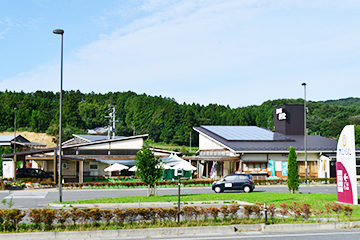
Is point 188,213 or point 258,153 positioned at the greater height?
point 258,153

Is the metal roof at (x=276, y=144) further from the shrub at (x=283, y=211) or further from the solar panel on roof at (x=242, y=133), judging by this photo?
the shrub at (x=283, y=211)

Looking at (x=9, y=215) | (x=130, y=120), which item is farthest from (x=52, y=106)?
(x=9, y=215)

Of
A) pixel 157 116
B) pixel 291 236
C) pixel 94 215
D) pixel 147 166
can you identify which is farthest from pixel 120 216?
pixel 157 116

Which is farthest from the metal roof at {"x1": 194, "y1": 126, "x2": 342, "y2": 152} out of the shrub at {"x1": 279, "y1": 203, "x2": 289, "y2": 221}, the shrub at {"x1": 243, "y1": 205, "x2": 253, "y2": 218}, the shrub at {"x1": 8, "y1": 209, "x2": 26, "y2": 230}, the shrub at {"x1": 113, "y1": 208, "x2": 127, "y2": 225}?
the shrub at {"x1": 8, "y1": 209, "x2": 26, "y2": 230}

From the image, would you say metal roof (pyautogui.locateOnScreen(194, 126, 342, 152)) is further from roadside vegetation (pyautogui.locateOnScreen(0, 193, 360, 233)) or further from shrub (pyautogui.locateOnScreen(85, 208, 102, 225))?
shrub (pyautogui.locateOnScreen(85, 208, 102, 225))

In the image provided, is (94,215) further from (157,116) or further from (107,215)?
(157,116)

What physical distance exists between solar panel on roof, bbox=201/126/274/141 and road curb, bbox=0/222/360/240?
3286 centimetres

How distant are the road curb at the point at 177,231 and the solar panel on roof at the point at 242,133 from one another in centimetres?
3286

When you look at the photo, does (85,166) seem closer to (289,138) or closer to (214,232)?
(289,138)

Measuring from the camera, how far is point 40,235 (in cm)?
1182

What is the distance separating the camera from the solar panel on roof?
47781mm

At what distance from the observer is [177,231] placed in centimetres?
1255

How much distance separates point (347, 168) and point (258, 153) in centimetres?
2396

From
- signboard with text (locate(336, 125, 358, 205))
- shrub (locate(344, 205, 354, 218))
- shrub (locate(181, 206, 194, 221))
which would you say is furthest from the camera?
signboard with text (locate(336, 125, 358, 205))
